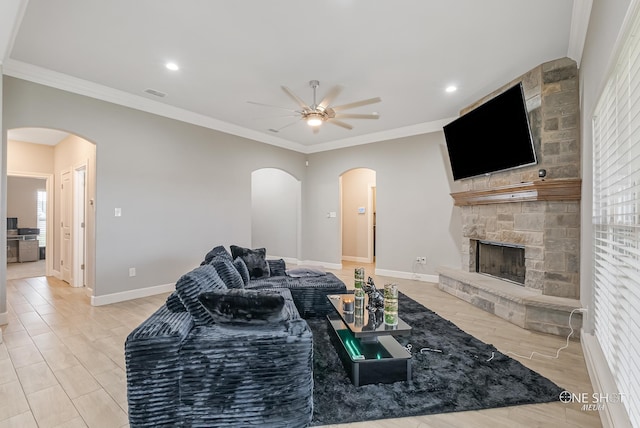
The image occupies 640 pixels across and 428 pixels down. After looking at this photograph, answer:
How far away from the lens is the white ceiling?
2.55m

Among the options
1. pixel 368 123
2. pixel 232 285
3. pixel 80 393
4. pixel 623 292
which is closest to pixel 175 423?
pixel 80 393

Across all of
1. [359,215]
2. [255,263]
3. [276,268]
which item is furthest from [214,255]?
[359,215]

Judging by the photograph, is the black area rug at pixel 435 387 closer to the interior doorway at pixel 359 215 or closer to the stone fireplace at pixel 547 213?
the stone fireplace at pixel 547 213

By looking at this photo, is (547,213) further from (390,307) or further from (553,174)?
(390,307)

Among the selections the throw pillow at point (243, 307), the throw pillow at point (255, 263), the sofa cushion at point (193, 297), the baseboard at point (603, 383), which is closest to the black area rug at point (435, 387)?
the baseboard at point (603, 383)

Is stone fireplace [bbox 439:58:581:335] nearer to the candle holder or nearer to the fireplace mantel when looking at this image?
the fireplace mantel

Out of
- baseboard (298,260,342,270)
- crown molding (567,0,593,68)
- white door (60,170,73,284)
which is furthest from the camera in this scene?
baseboard (298,260,342,270)

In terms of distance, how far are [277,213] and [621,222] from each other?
23.2ft

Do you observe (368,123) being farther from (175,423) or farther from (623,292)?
(175,423)

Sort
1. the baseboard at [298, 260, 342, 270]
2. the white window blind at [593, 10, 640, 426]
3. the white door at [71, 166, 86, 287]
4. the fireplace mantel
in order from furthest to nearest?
the baseboard at [298, 260, 342, 270] → the white door at [71, 166, 86, 287] → the fireplace mantel → the white window blind at [593, 10, 640, 426]

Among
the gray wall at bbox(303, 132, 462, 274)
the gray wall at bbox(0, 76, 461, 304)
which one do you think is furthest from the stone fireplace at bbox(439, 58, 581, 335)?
the gray wall at bbox(0, 76, 461, 304)

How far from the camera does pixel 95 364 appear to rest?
8.25 feet

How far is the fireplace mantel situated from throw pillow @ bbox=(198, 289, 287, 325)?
3262 mm

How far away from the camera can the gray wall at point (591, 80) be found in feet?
5.81
